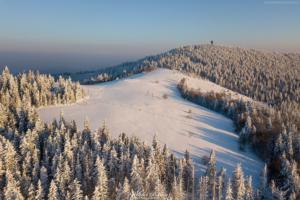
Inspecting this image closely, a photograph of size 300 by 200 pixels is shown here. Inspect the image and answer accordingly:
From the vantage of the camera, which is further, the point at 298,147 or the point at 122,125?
the point at 122,125

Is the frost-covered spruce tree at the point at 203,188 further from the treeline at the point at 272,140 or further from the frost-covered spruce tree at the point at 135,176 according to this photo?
the treeline at the point at 272,140

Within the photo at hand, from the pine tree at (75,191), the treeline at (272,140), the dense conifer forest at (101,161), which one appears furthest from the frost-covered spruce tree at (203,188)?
the pine tree at (75,191)

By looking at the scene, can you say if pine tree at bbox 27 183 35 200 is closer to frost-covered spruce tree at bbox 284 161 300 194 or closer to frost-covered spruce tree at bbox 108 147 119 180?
frost-covered spruce tree at bbox 108 147 119 180

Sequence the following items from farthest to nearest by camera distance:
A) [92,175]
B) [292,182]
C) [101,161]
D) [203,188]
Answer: [292,182], [203,188], [101,161], [92,175]

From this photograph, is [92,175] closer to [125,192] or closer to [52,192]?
[52,192]

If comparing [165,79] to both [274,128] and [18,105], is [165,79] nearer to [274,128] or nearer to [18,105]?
[274,128]

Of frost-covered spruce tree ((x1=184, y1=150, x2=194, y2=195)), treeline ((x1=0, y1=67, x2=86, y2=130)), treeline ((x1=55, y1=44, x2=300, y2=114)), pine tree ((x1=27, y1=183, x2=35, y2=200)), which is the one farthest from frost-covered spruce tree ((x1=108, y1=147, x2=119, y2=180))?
treeline ((x1=55, y1=44, x2=300, y2=114))

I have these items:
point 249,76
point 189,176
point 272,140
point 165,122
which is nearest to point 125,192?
point 189,176

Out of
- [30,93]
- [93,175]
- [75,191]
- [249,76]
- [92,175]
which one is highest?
[249,76]

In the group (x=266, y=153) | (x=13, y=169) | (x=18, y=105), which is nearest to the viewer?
(x=13, y=169)

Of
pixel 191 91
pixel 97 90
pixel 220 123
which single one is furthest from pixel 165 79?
pixel 220 123
